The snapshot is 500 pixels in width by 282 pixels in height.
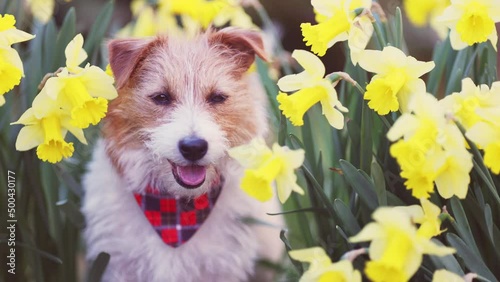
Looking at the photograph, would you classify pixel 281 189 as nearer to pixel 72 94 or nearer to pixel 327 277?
pixel 327 277

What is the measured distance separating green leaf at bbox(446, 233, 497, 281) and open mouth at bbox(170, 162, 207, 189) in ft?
1.46

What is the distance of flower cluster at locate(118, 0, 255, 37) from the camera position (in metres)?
1.65

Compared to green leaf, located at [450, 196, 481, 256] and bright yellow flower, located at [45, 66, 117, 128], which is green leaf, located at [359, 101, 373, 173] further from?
bright yellow flower, located at [45, 66, 117, 128]

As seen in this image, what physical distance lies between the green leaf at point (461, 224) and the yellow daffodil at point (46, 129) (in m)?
0.66

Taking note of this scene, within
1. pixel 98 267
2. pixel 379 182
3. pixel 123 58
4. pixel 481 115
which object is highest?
pixel 123 58

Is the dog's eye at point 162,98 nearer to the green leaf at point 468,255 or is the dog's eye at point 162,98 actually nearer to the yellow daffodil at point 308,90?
the yellow daffodil at point 308,90

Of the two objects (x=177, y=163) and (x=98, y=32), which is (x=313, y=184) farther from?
(x=98, y=32)

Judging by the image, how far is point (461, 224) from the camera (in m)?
1.12

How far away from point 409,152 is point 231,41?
0.51 m

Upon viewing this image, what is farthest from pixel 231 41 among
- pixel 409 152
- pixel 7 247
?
pixel 7 247

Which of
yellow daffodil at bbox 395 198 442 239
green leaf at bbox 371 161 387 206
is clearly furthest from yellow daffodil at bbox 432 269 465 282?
green leaf at bbox 371 161 387 206

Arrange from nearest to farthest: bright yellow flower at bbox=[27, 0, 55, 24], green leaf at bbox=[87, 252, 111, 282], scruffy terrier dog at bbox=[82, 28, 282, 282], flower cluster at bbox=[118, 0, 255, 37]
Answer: scruffy terrier dog at bbox=[82, 28, 282, 282]
green leaf at bbox=[87, 252, 111, 282]
flower cluster at bbox=[118, 0, 255, 37]
bright yellow flower at bbox=[27, 0, 55, 24]

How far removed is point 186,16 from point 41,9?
15.2 inches

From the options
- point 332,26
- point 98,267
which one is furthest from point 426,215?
point 98,267
